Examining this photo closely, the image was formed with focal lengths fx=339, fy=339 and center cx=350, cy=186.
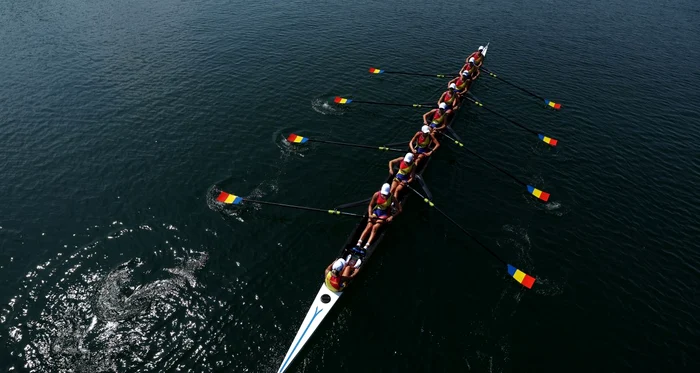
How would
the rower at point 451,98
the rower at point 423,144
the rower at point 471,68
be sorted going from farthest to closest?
the rower at point 471,68
the rower at point 451,98
the rower at point 423,144

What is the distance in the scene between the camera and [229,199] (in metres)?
26.7

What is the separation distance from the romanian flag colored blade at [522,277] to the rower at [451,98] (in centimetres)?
1930

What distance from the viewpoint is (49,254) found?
23.9m

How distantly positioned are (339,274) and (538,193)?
18.9 m

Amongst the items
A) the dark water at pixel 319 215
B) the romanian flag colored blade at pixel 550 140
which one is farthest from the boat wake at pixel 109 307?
the romanian flag colored blade at pixel 550 140

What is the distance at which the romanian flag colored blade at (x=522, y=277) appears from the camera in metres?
22.2

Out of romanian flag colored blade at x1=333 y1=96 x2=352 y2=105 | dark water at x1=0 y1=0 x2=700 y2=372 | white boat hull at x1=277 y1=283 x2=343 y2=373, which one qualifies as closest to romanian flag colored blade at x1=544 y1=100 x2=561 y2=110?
dark water at x1=0 y1=0 x2=700 y2=372

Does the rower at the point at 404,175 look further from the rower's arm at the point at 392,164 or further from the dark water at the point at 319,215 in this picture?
the dark water at the point at 319,215

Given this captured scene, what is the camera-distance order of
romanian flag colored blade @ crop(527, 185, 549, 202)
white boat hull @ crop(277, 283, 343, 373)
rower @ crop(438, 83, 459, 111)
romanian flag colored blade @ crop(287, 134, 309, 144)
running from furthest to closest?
rower @ crop(438, 83, 459, 111), romanian flag colored blade @ crop(287, 134, 309, 144), romanian flag colored blade @ crop(527, 185, 549, 202), white boat hull @ crop(277, 283, 343, 373)

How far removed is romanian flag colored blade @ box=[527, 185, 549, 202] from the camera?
28.3 m

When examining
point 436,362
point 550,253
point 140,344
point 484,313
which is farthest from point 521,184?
point 140,344

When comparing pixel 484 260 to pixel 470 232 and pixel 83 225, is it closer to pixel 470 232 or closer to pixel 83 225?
pixel 470 232

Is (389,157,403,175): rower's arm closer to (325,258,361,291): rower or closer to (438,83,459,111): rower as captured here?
(325,258,361,291): rower

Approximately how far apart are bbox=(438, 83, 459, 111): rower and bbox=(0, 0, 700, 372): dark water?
2.89m
